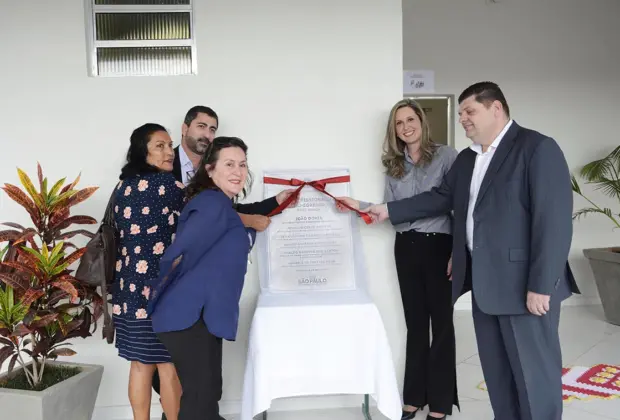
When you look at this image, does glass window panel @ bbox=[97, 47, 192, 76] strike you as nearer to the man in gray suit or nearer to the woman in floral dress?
the woman in floral dress

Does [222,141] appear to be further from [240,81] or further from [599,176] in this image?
[599,176]

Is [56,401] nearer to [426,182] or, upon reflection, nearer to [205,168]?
[205,168]

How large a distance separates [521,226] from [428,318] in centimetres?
90

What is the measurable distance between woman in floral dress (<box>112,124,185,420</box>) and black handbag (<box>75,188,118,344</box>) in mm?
39

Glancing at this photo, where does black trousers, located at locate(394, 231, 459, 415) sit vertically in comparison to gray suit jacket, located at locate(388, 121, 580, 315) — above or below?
below

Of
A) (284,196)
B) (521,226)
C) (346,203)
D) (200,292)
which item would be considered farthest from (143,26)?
(521,226)

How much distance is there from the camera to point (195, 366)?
1972 millimetres

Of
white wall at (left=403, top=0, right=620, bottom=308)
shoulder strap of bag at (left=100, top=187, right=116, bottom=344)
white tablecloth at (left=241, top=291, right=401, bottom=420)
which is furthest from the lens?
white wall at (left=403, top=0, right=620, bottom=308)

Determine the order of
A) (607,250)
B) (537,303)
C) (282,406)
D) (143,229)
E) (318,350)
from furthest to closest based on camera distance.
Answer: (607,250)
(282,406)
(318,350)
(143,229)
(537,303)

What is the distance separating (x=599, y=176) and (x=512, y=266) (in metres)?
3.72

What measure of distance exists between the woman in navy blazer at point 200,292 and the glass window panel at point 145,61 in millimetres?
1187

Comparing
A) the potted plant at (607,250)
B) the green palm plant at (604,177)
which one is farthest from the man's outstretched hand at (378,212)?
the green palm plant at (604,177)

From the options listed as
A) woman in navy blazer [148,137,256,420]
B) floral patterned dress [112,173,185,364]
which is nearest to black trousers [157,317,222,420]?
woman in navy blazer [148,137,256,420]

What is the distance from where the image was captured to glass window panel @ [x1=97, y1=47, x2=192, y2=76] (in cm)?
291
